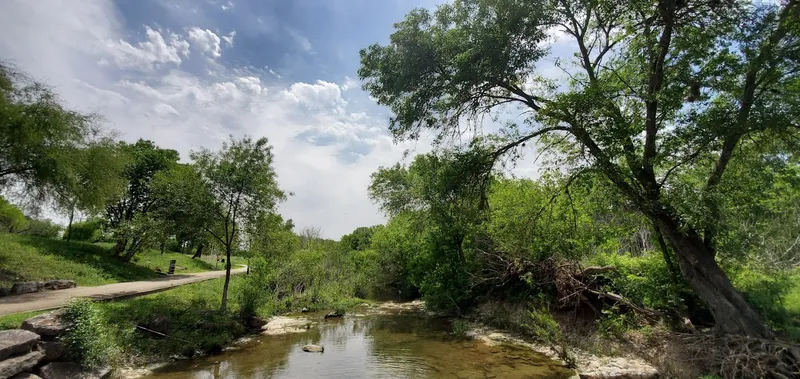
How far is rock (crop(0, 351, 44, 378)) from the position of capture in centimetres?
785

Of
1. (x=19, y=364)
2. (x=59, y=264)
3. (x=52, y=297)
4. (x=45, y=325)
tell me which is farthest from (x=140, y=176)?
(x=19, y=364)

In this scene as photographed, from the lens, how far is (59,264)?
20.5m

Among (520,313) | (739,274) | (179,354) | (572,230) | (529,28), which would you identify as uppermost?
(529,28)

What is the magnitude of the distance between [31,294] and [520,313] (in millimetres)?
21175

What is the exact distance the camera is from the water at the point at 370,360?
1134 centimetres

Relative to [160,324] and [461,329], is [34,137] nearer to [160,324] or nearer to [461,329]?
[160,324]

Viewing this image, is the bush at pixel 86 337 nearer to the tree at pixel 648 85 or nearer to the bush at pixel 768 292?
the tree at pixel 648 85

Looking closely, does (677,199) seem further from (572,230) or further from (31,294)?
(31,294)

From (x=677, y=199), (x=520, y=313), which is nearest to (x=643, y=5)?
(x=677, y=199)

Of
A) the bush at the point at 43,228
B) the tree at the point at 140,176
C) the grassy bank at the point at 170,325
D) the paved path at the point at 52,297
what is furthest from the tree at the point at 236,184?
the bush at the point at 43,228

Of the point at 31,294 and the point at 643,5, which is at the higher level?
the point at 643,5

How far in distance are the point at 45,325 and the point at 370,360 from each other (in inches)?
363

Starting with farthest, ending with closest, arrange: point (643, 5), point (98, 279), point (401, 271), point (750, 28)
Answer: point (401, 271), point (98, 279), point (643, 5), point (750, 28)

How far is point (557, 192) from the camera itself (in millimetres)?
11938
